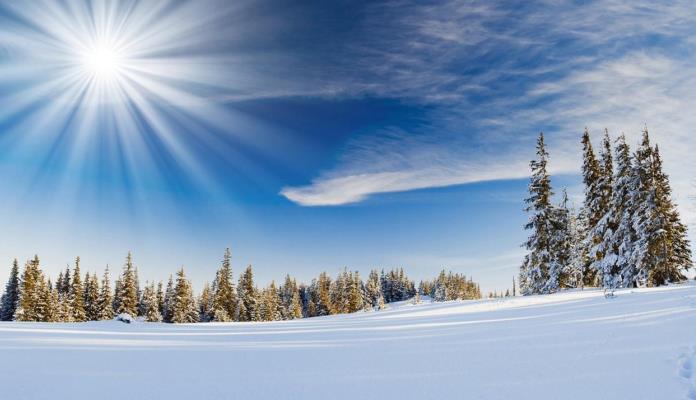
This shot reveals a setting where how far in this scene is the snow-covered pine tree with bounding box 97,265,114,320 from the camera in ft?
200

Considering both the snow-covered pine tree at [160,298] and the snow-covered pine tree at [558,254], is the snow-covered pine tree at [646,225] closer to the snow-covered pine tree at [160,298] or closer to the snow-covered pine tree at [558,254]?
the snow-covered pine tree at [558,254]

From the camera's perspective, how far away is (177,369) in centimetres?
816

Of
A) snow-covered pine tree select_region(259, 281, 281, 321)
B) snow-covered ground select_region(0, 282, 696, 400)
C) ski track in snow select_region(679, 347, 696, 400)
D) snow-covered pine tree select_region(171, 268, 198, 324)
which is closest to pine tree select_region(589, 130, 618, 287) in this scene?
snow-covered ground select_region(0, 282, 696, 400)

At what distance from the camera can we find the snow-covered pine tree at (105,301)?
61.1 metres

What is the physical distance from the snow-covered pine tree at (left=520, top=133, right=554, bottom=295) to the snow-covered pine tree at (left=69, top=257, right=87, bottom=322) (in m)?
59.9

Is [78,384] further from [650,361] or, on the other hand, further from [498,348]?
[650,361]

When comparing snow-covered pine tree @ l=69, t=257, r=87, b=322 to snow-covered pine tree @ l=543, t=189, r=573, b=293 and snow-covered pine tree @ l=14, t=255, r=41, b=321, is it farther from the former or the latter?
snow-covered pine tree @ l=543, t=189, r=573, b=293

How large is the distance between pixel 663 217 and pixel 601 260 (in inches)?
233

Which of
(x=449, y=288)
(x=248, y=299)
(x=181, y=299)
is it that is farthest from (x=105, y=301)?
(x=449, y=288)

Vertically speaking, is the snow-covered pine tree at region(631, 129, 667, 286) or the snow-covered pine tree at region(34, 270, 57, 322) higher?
the snow-covered pine tree at region(631, 129, 667, 286)

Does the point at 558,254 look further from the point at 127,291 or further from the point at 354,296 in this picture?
the point at 127,291

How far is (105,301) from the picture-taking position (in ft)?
204

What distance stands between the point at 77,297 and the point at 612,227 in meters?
68.6

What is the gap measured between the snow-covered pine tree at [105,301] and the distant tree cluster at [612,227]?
192 feet
